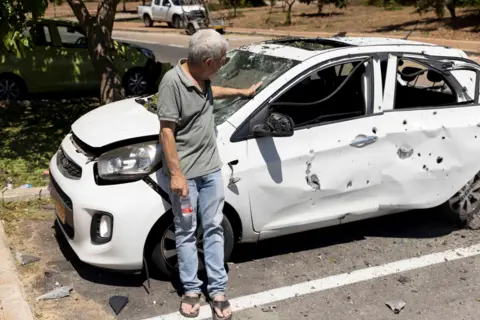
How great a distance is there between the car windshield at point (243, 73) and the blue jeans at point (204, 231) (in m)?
0.67

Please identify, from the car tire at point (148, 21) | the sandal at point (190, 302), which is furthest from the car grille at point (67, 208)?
the car tire at point (148, 21)

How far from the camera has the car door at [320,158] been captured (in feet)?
13.4

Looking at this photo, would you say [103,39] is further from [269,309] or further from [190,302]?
[269,309]

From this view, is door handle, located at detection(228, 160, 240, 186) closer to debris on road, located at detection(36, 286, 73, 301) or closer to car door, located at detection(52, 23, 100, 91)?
debris on road, located at detection(36, 286, 73, 301)

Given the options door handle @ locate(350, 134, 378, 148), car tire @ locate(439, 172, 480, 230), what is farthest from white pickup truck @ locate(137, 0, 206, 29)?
door handle @ locate(350, 134, 378, 148)

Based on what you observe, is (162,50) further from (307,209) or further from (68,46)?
(307,209)

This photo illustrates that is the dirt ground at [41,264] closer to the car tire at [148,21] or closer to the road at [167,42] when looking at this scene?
the road at [167,42]

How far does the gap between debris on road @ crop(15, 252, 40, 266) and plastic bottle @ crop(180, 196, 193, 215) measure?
63.7 inches

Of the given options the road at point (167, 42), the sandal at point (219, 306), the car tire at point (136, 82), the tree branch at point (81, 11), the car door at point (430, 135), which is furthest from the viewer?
the road at point (167, 42)

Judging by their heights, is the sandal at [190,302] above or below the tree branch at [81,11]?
below

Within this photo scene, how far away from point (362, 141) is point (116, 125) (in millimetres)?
1903

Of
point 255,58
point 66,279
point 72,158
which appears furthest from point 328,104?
point 66,279

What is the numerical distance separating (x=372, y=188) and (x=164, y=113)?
1966 mm

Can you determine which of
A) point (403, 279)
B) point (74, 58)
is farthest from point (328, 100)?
point (74, 58)
